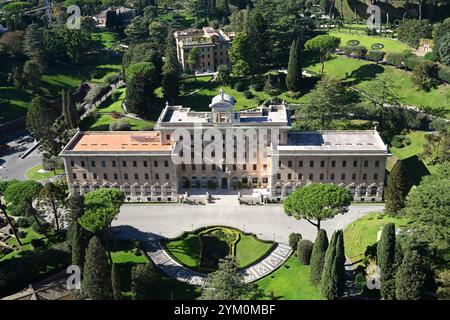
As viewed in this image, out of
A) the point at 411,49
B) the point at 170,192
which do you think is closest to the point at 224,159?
the point at 170,192

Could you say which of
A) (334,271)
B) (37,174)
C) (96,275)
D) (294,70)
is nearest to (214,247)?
(96,275)

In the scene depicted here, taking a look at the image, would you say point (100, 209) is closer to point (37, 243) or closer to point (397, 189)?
point (37, 243)

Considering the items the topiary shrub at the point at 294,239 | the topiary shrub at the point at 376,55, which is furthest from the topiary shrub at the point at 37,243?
the topiary shrub at the point at 376,55

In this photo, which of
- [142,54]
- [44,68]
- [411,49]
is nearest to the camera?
[411,49]

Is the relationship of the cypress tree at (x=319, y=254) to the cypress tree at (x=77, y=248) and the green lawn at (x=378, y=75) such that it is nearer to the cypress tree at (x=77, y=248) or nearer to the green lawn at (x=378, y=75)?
the cypress tree at (x=77, y=248)

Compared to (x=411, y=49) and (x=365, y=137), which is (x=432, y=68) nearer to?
(x=411, y=49)

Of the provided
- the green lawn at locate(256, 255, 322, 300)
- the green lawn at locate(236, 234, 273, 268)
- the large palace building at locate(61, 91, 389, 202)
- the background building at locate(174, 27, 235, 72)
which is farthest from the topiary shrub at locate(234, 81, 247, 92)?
the green lawn at locate(256, 255, 322, 300)
